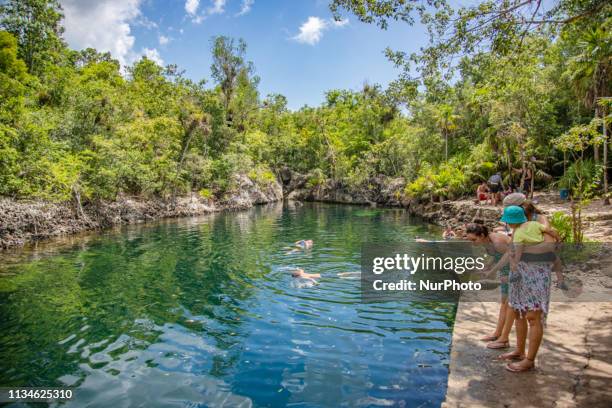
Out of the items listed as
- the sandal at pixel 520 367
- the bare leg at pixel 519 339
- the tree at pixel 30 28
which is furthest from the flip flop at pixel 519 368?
the tree at pixel 30 28

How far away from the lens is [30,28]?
3800 centimetres

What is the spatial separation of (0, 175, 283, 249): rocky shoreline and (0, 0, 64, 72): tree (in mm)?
21620

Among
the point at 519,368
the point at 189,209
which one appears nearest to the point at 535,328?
the point at 519,368

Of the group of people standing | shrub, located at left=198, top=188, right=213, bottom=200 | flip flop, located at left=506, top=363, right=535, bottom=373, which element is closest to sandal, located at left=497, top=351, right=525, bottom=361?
the group of people standing

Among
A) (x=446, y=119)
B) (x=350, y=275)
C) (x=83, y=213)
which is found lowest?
(x=350, y=275)

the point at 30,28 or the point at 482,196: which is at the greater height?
the point at 30,28

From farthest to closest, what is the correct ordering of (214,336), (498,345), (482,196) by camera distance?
(482,196), (214,336), (498,345)

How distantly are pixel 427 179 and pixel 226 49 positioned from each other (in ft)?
108

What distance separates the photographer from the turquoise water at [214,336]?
5.32 m

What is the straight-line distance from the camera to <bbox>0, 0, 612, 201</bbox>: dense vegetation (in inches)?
348

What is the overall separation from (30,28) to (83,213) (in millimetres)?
27466

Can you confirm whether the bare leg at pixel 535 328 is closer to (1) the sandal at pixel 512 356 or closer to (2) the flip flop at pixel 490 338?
(1) the sandal at pixel 512 356

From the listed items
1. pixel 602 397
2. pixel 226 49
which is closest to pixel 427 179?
pixel 602 397

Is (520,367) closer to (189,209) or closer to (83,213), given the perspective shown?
(83,213)
